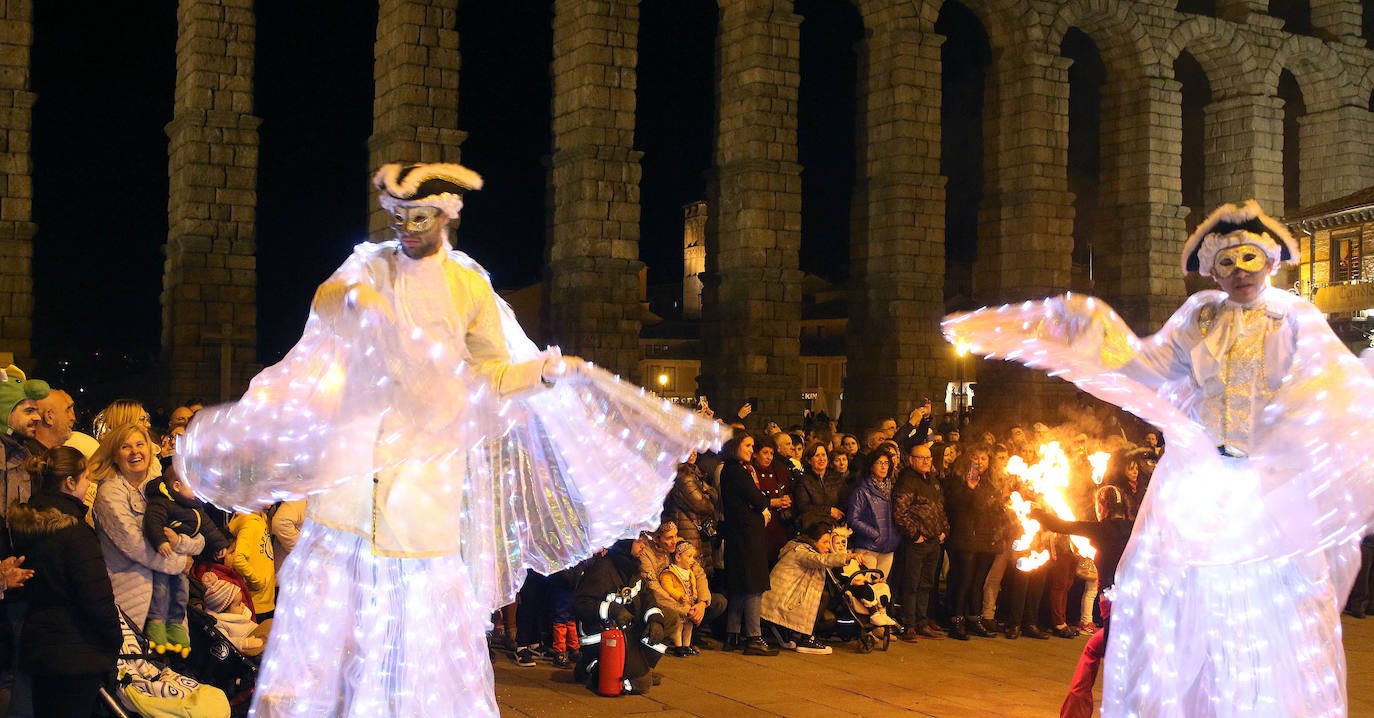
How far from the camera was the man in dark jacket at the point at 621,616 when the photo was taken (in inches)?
328

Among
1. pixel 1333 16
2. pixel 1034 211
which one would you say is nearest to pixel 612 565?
pixel 1034 211

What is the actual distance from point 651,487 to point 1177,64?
35073 mm

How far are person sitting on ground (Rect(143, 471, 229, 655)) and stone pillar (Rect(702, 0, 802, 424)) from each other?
16.3 meters

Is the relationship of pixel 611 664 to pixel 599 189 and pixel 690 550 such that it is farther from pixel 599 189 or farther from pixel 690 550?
pixel 599 189

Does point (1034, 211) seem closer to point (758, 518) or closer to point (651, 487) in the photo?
point (758, 518)

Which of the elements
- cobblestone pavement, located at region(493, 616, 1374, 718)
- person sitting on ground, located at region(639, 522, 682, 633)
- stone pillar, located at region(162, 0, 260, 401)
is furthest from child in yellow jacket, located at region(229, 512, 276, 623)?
stone pillar, located at region(162, 0, 260, 401)

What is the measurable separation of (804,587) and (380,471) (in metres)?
6.18

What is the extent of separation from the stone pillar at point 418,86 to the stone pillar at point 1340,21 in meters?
21.0

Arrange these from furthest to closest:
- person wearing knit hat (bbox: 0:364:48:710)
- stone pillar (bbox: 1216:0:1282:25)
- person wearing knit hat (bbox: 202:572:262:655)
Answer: stone pillar (bbox: 1216:0:1282:25)
person wearing knit hat (bbox: 202:572:262:655)
person wearing knit hat (bbox: 0:364:48:710)

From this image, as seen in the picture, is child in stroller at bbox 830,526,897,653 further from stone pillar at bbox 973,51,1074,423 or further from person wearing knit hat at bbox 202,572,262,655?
stone pillar at bbox 973,51,1074,423

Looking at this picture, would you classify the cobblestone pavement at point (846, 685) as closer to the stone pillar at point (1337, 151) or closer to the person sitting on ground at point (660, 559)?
the person sitting on ground at point (660, 559)

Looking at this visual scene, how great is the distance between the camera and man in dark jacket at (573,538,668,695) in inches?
328

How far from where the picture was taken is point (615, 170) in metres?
21.4

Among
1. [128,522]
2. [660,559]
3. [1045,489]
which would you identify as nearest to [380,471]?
[128,522]
